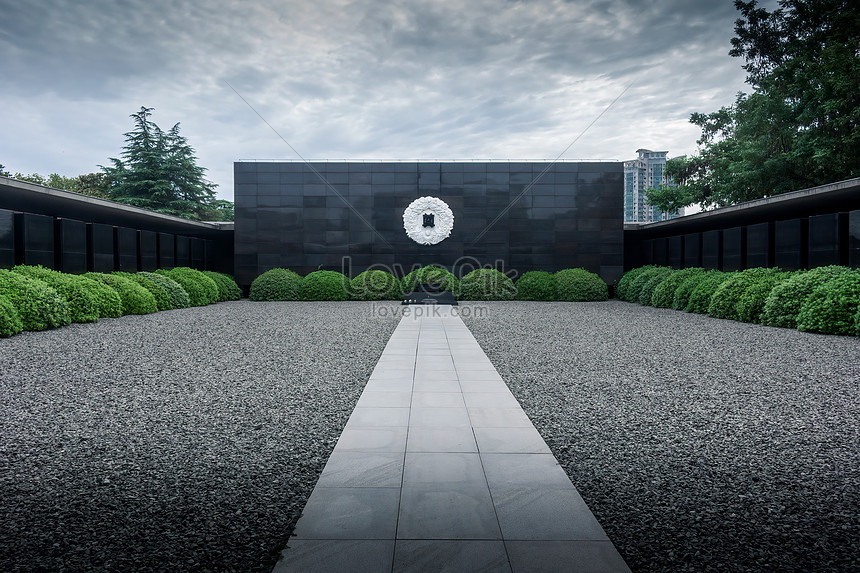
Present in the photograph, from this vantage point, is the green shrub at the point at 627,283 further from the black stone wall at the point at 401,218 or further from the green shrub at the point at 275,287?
the green shrub at the point at 275,287

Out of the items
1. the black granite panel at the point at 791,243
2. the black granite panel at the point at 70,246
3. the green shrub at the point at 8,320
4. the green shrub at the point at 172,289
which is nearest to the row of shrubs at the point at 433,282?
the green shrub at the point at 172,289

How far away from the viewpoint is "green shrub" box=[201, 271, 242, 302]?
2030 centimetres

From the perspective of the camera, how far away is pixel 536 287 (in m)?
20.8

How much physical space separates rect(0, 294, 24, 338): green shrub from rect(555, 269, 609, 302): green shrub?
57.6 ft

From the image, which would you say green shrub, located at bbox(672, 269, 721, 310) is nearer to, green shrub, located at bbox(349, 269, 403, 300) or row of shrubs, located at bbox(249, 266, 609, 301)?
row of shrubs, located at bbox(249, 266, 609, 301)

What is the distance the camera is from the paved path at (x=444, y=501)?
2.44m

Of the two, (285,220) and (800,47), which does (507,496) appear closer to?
(285,220)

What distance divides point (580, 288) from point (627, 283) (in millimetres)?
2244

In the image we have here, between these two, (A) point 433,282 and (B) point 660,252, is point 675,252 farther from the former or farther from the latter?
(A) point 433,282

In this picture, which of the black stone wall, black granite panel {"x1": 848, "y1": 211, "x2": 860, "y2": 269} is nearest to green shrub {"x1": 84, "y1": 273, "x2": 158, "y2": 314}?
the black stone wall

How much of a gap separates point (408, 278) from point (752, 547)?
18.9 meters

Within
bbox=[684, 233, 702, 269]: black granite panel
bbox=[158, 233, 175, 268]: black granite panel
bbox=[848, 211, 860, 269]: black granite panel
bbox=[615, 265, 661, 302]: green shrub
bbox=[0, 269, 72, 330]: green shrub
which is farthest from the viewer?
bbox=[615, 265, 661, 302]: green shrub

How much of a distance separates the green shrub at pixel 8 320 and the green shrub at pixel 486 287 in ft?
47.5

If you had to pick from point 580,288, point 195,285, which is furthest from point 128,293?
point 580,288
